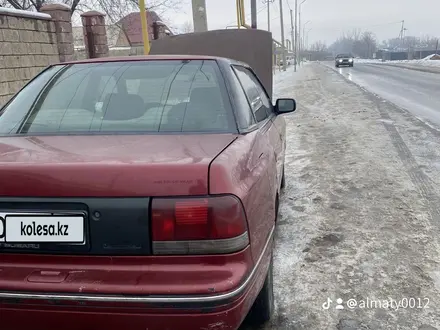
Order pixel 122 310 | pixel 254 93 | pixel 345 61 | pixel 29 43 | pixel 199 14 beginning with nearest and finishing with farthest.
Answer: pixel 122 310 < pixel 254 93 < pixel 29 43 < pixel 199 14 < pixel 345 61

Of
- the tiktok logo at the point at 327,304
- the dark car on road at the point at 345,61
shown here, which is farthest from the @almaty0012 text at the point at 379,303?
the dark car on road at the point at 345,61

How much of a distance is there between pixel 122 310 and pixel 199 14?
10.0 metres

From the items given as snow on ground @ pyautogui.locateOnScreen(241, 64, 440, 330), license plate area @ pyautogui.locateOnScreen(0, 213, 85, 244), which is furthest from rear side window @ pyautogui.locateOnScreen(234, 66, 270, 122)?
license plate area @ pyautogui.locateOnScreen(0, 213, 85, 244)

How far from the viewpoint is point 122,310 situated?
177 cm

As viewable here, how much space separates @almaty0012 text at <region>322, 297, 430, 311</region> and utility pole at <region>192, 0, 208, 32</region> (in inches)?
364

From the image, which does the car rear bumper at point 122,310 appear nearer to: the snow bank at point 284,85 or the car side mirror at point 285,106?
the car side mirror at point 285,106

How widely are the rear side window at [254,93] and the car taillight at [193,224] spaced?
1.42m

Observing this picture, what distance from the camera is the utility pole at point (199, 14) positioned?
10805 mm

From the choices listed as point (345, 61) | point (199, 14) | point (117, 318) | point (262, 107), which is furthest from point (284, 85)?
point (345, 61)

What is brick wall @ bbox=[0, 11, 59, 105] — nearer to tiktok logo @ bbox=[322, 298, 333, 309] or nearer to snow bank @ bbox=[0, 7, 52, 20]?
snow bank @ bbox=[0, 7, 52, 20]

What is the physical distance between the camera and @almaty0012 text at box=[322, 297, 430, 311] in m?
2.73

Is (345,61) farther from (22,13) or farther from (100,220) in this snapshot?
(100,220)

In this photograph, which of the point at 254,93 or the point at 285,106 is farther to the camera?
the point at 285,106

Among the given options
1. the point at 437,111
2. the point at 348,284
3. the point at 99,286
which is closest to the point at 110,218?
the point at 99,286
